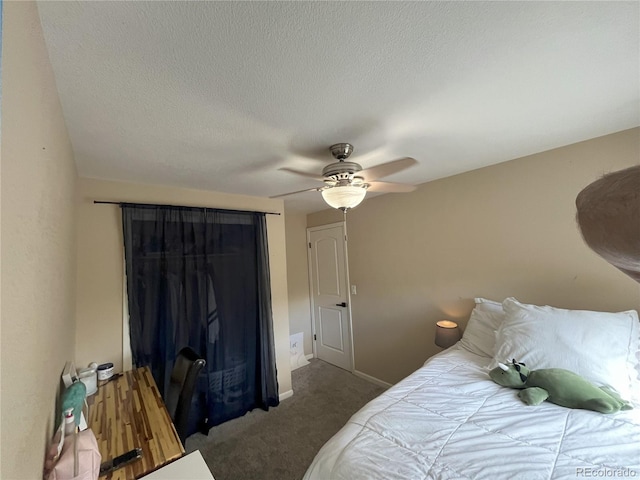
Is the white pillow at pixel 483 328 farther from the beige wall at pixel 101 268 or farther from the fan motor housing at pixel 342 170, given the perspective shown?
the beige wall at pixel 101 268

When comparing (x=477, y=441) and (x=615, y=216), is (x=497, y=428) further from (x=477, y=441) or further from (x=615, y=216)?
(x=615, y=216)

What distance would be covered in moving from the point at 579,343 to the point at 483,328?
0.58 metres

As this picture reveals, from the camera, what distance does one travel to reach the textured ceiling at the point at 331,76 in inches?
31.0

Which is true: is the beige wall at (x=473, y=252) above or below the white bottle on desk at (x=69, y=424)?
above

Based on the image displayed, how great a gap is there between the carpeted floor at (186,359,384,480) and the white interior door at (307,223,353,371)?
1.69 ft

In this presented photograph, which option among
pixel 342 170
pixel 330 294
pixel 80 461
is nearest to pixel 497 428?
pixel 342 170

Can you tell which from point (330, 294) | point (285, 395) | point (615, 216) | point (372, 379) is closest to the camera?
point (615, 216)

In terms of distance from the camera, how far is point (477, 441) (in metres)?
1.08

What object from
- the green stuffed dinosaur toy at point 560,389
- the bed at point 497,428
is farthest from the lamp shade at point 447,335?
the green stuffed dinosaur toy at point 560,389

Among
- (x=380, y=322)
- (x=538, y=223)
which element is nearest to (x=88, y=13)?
(x=538, y=223)

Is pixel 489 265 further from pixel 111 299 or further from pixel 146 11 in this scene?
pixel 111 299

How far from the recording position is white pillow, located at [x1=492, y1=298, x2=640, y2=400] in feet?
4.56

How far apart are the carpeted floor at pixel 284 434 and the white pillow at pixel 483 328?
4.67 feet

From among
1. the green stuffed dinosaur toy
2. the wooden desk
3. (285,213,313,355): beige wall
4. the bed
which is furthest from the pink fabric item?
(285,213,313,355): beige wall
